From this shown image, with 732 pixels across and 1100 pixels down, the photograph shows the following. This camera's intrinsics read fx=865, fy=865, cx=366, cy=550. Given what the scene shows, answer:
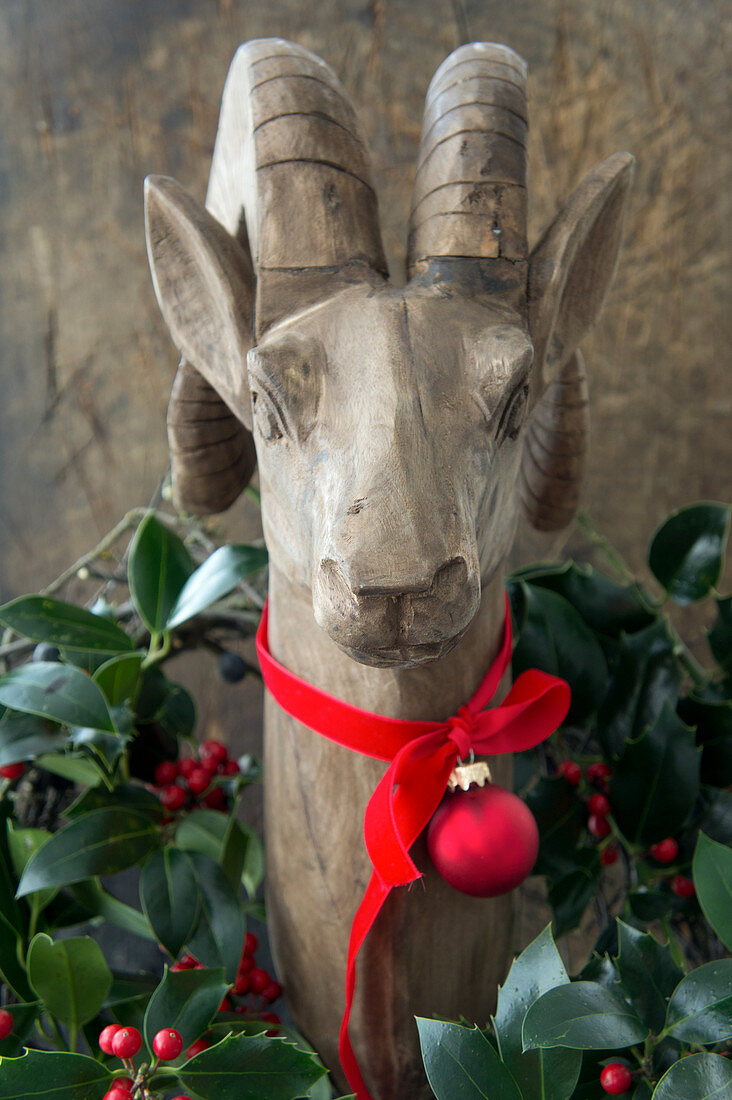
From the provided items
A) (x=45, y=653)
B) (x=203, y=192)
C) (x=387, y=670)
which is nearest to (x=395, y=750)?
(x=387, y=670)

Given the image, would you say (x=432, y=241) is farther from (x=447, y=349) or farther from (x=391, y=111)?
(x=391, y=111)

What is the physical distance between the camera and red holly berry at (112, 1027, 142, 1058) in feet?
1.84

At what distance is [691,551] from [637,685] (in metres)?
0.15

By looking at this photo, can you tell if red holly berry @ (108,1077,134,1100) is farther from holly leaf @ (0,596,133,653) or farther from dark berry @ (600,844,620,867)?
dark berry @ (600,844,620,867)

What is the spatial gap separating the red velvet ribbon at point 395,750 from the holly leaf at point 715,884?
136 mm

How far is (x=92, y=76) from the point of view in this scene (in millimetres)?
1038

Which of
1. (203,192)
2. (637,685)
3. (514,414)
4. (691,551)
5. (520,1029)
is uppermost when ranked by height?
(203,192)

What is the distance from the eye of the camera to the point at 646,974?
22.3 inches

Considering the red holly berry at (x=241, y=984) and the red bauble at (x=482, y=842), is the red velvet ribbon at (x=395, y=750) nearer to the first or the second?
the red bauble at (x=482, y=842)

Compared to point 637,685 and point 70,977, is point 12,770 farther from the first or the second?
point 637,685

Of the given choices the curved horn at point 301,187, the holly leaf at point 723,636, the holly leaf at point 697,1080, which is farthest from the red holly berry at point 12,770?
the holly leaf at point 723,636

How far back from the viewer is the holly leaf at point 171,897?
0.65m

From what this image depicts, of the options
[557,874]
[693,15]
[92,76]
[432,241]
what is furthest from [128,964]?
[693,15]

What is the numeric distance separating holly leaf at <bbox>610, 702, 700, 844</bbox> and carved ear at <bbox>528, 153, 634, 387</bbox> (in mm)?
316
